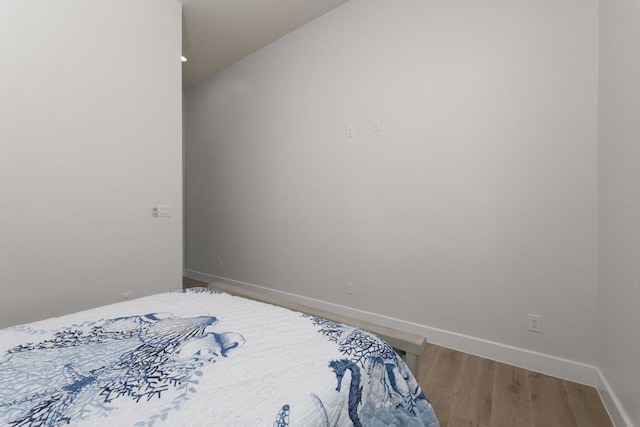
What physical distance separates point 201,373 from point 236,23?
10.6 feet

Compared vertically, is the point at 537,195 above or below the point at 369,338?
above

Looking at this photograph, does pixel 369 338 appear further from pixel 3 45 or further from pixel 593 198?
pixel 3 45

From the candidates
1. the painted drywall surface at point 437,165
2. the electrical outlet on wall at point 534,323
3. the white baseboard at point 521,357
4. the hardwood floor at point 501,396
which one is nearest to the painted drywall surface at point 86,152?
the painted drywall surface at point 437,165

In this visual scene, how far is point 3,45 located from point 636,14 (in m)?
3.16

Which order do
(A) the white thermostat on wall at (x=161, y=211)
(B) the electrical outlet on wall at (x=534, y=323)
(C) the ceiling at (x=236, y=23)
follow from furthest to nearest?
(C) the ceiling at (x=236, y=23) → (A) the white thermostat on wall at (x=161, y=211) → (B) the electrical outlet on wall at (x=534, y=323)

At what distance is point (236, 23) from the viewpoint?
3.02 m

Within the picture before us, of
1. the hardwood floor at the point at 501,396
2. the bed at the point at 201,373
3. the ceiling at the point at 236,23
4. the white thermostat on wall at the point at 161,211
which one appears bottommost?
the hardwood floor at the point at 501,396

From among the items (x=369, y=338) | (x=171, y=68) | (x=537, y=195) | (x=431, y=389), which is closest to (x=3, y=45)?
(x=171, y=68)

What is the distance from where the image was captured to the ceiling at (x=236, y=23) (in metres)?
2.77

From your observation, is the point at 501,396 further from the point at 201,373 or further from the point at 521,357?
the point at 201,373

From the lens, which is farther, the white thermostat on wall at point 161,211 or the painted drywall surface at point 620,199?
the white thermostat on wall at point 161,211

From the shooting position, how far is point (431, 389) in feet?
5.72

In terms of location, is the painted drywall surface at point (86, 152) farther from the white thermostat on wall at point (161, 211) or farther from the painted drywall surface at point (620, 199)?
the painted drywall surface at point (620, 199)

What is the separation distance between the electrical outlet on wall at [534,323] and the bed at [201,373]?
4.36ft
